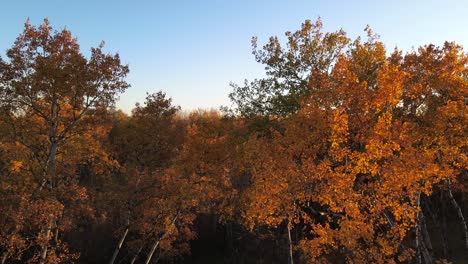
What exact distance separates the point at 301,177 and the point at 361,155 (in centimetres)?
379

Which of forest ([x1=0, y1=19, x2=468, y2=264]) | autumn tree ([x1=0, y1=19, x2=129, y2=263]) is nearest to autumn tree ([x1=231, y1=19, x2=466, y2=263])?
forest ([x1=0, y1=19, x2=468, y2=264])

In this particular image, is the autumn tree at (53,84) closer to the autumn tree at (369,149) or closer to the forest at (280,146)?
the forest at (280,146)

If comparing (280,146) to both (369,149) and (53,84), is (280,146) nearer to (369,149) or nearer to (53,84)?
(369,149)

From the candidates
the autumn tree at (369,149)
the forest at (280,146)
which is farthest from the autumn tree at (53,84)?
the autumn tree at (369,149)

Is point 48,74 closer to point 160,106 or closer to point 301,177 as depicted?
Result: point 160,106

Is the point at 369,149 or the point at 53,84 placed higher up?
the point at 53,84

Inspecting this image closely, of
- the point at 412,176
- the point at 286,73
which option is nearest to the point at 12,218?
the point at 412,176

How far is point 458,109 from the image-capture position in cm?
1981

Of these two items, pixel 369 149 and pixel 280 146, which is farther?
pixel 280 146

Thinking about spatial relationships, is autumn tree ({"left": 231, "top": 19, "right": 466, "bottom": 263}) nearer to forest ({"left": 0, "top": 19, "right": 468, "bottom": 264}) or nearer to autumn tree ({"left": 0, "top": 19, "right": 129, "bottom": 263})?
forest ({"left": 0, "top": 19, "right": 468, "bottom": 264})

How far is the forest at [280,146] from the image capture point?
18062 millimetres

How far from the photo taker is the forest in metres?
18.1

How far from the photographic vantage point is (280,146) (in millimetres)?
21609

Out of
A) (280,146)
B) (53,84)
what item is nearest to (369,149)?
(280,146)
